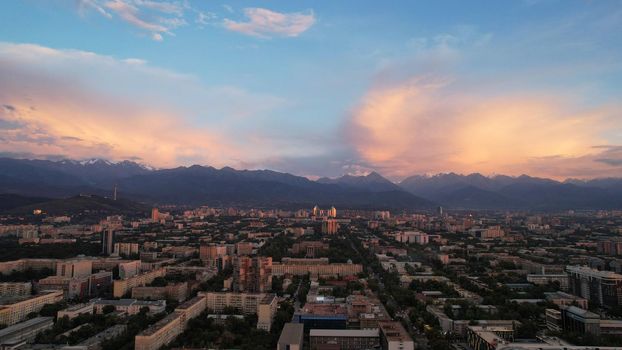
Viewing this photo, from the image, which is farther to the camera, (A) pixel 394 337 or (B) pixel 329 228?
(B) pixel 329 228

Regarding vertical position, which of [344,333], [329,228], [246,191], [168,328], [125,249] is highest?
[246,191]

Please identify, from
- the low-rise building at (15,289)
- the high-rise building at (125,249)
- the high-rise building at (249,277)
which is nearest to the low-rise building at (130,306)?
the high-rise building at (249,277)

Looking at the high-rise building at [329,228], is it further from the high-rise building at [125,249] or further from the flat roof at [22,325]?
the flat roof at [22,325]

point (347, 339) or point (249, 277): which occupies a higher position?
point (249, 277)

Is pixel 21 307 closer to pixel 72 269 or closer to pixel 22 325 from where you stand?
pixel 22 325

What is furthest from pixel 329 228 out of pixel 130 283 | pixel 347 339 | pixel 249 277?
pixel 347 339

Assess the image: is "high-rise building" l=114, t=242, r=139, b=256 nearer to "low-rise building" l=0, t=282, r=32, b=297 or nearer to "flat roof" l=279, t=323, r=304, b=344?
"low-rise building" l=0, t=282, r=32, b=297

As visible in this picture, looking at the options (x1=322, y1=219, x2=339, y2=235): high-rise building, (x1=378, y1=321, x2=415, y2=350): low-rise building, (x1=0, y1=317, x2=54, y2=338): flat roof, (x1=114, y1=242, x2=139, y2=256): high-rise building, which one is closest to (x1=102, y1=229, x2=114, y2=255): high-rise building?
(x1=114, y1=242, x2=139, y2=256): high-rise building

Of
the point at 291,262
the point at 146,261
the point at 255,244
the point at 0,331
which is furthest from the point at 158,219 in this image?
the point at 0,331
